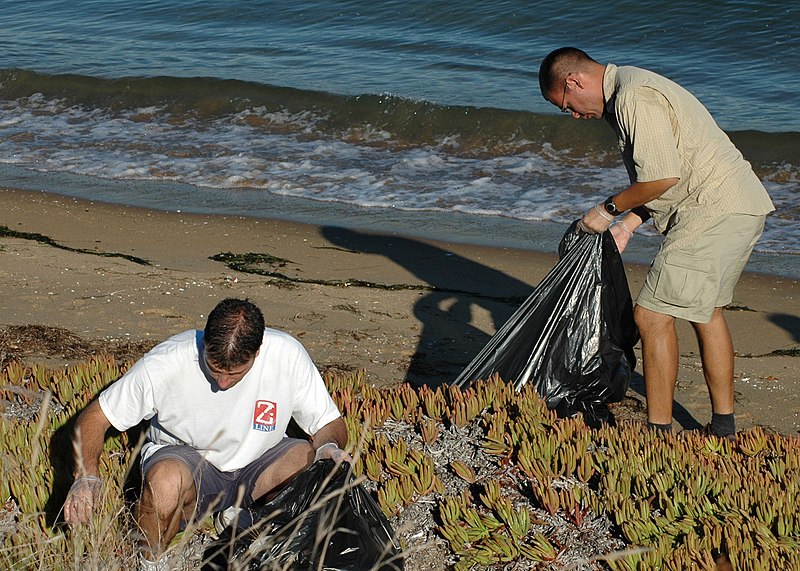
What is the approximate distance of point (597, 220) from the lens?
5.10 m

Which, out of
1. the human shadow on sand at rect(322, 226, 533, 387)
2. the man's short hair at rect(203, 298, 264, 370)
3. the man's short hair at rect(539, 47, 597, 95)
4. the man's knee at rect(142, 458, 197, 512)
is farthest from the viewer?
the human shadow on sand at rect(322, 226, 533, 387)

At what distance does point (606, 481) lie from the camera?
418cm

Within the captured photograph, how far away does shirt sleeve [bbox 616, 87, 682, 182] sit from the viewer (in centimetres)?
470

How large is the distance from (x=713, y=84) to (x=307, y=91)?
221 inches

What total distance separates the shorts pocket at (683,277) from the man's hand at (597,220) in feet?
1.07

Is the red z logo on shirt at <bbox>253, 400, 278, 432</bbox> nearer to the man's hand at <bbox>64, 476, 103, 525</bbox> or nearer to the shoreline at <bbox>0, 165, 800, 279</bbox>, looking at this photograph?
the man's hand at <bbox>64, 476, 103, 525</bbox>

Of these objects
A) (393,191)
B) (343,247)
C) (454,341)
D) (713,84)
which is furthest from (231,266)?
(713,84)

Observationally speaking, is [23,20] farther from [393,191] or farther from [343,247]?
[343,247]

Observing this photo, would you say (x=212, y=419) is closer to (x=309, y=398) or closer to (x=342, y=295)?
(x=309, y=398)

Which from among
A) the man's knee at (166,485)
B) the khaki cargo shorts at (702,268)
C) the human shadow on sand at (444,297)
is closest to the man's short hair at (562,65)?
the khaki cargo shorts at (702,268)

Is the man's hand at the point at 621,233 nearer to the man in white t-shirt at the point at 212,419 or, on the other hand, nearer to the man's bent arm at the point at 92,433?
the man in white t-shirt at the point at 212,419

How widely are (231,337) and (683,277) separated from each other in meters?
2.28

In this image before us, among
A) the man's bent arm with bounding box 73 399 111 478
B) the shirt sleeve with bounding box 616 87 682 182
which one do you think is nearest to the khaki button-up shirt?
the shirt sleeve with bounding box 616 87 682 182

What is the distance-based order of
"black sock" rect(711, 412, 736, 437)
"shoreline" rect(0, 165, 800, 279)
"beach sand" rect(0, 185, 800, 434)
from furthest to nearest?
"shoreline" rect(0, 165, 800, 279)
"beach sand" rect(0, 185, 800, 434)
"black sock" rect(711, 412, 736, 437)
